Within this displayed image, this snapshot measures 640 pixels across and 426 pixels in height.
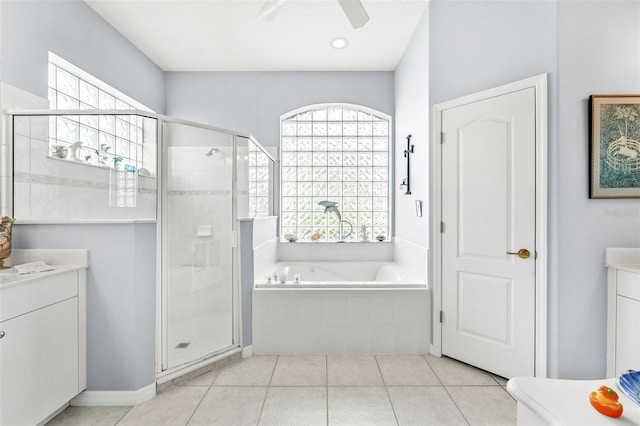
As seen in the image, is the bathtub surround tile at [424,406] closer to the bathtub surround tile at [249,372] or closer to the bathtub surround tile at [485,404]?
the bathtub surround tile at [485,404]

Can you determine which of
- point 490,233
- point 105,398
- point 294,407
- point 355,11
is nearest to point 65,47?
point 355,11

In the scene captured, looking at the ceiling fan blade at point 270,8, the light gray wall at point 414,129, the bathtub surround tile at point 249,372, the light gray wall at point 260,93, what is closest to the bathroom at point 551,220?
the bathtub surround tile at point 249,372

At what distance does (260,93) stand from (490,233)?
2966 mm

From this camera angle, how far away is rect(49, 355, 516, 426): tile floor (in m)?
1.78

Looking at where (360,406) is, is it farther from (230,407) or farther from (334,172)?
(334,172)

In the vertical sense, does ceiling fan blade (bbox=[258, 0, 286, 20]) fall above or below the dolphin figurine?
above

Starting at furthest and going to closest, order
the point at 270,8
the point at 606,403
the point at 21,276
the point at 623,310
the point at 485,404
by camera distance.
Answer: the point at 485,404 → the point at 623,310 → the point at 270,8 → the point at 21,276 → the point at 606,403

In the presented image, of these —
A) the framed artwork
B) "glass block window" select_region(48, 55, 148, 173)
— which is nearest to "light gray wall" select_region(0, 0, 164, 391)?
"glass block window" select_region(48, 55, 148, 173)

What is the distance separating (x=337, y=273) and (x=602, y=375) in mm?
2315

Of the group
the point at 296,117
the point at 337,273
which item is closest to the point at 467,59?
the point at 296,117

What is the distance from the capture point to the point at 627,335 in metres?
1.79

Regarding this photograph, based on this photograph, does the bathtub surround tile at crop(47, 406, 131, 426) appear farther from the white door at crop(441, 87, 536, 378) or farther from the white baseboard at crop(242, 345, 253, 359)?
the white door at crop(441, 87, 536, 378)

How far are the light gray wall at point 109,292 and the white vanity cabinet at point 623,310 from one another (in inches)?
113

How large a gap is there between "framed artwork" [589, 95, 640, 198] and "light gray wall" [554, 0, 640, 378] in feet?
0.14
